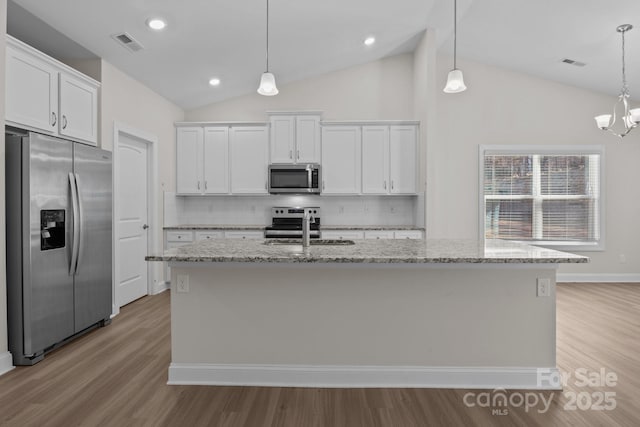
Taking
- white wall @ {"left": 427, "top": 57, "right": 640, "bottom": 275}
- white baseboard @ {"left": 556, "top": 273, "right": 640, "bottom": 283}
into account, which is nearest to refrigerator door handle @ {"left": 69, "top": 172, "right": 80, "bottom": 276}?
white wall @ {"left": 427, "top": 57, "right": 640, "bottom": 275}

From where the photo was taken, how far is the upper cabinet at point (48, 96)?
2.80m

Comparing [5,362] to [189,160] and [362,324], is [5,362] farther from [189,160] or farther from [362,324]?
[189,160]

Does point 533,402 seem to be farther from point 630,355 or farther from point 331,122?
point 331,122

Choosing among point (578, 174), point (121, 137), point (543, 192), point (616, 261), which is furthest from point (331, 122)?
point (616, 261)

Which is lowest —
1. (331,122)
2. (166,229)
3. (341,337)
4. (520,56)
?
(341,337)

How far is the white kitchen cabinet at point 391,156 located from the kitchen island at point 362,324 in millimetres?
2864

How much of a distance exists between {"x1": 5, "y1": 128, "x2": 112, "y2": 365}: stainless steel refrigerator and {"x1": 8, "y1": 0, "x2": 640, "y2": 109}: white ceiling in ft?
3.49

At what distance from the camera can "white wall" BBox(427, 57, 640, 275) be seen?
5684 mm

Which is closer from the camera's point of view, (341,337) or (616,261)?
(341,337)

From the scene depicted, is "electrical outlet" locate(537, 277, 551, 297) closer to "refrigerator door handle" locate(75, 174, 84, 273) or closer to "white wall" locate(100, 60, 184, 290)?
"refrigerator door handle" locate(75, 174, 84, 273)

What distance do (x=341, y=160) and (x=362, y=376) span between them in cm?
335

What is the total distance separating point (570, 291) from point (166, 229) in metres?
5.50

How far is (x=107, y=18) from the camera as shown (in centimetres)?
324

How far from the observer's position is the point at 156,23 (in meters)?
3.43
